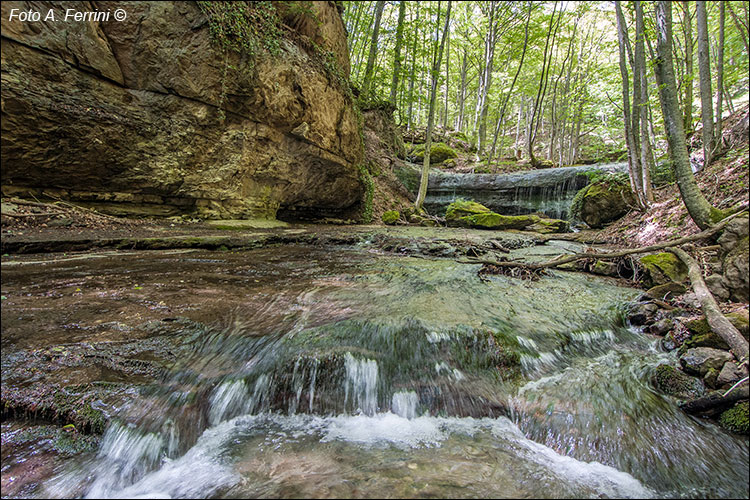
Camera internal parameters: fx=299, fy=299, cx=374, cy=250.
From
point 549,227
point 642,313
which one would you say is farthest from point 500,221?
point 642,313

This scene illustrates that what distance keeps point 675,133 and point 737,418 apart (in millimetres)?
4415

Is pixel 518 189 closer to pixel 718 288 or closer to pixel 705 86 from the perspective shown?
pixel 705 86

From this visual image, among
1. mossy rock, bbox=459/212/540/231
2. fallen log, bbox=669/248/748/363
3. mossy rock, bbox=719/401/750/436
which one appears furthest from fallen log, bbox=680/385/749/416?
mossy rock, bbox=459/212/540/231

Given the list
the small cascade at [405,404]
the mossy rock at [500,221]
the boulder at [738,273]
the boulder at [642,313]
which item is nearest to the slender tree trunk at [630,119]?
the mossy rock at [500,221]

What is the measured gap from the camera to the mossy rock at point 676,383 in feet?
7.51

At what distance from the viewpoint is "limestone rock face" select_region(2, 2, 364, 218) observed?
16.8 feet

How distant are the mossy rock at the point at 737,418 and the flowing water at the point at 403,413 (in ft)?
0.25

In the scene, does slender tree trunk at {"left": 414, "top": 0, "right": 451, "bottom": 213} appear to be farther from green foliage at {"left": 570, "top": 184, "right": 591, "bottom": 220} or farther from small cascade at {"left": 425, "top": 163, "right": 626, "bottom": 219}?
green foliage at {"left": 570, "top": 184, "right": 591, "bottom": 220}

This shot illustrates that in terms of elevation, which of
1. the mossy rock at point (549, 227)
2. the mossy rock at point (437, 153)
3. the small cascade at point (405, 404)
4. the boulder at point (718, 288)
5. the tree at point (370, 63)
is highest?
the tree at point (370, 63)

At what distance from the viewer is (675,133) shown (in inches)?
178

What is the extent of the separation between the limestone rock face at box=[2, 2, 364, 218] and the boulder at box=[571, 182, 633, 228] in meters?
9.48

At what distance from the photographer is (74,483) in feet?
5.08

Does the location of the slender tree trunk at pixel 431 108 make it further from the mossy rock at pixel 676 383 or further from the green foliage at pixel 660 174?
the mossy rock at pixel 676 383

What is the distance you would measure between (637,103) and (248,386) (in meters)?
10.8
